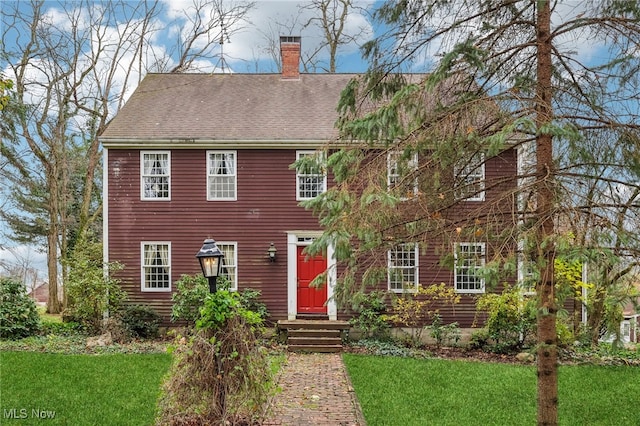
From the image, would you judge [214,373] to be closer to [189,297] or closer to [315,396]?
[315,396]

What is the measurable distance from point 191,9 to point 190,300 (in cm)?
1389

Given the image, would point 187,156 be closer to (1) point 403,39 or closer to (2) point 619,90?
(1) point 403,39

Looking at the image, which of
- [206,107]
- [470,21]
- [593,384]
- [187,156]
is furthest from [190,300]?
[470,21]

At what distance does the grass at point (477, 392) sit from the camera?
7.79 meters

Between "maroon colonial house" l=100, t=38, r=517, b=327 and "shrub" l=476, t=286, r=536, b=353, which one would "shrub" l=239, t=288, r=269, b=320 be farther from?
"shrub" l=476, t=286, r=536, b=353

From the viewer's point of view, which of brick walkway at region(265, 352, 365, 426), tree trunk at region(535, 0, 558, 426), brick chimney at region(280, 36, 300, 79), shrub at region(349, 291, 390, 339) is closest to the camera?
tree trunk at region(535, 0, 558, 426)

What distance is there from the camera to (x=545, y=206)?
17.4 ft

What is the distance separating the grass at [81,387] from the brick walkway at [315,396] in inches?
75.2

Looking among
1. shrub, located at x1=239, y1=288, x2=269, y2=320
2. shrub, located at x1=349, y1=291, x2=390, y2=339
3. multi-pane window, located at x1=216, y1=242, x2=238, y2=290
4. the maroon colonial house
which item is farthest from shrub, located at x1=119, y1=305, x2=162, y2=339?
shrub, located at x1=349, y1=291, x2=390, y2=339

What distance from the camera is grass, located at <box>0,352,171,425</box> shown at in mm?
7441

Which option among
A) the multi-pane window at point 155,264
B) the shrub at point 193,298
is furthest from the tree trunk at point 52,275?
the shrub at point 193,298

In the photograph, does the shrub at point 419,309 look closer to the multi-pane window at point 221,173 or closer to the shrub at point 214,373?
the multi-pane window at point 221,173

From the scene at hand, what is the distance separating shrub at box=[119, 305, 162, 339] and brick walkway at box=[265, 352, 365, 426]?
4687 mm

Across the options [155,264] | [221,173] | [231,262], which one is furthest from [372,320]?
[155,264]
